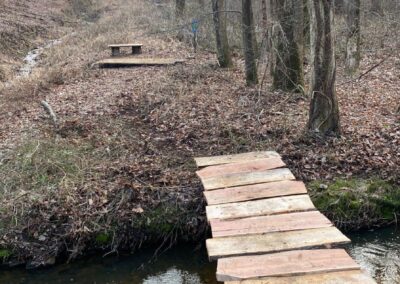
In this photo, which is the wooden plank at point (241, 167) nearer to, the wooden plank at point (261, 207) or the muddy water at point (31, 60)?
the wooden plank at point (261, 207)

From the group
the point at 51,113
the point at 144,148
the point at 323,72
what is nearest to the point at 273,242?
the point at 323,72

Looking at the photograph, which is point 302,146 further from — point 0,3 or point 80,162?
point 0,3

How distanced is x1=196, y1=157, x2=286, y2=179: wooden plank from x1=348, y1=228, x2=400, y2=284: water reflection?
1615 millimetres

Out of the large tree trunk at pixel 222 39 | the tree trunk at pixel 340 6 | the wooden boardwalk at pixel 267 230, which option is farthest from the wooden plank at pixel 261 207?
the tree trunk at pixel 340 6

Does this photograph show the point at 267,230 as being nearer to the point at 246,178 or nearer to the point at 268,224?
the point at 268,224

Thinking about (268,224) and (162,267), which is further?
(162,267)

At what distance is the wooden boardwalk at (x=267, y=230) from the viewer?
4.74 metres

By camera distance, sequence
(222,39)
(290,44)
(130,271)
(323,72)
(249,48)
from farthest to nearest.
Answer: (222,39)
(249,48)
(290,44)
(323,72)
(130,271)

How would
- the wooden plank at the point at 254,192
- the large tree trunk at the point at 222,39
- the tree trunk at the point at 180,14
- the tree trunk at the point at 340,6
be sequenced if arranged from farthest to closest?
the tree trunk at the point at 180,14 → the tree trunk at the point at 340,6 → the large tree trunk at the point at 222,39 → the wooden plank at the point at 254,192

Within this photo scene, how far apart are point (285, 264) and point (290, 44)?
23.7 feet

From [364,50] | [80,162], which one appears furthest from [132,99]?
[364,50]

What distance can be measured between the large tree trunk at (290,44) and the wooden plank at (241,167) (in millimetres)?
3646

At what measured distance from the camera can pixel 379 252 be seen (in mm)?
7012

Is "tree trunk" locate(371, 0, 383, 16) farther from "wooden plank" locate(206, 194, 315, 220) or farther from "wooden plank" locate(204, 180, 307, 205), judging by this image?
"wooden plank" locate(206, 194, 315, 220)
